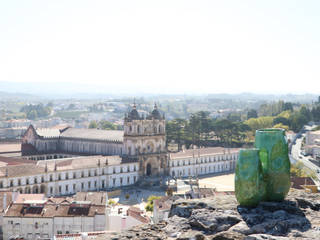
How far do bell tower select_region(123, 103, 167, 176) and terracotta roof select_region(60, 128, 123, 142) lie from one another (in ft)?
7.61

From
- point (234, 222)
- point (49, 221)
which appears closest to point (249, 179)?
point (234, 222)

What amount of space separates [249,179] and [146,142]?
5656cm

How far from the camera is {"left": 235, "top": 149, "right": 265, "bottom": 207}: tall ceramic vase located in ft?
58.3

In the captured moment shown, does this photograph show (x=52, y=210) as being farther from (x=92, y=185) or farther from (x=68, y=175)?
(x=92, y=185)

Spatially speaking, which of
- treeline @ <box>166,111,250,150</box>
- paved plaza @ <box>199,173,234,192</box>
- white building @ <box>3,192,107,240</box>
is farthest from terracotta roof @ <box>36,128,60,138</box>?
white building @ <box>3,192,107,240</box>

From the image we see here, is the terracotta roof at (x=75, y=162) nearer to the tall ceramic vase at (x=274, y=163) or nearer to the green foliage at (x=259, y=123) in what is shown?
the tall ceramic vase at (x=274, y=163)

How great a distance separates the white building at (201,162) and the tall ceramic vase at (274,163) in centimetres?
5767

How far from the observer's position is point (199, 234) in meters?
15.7

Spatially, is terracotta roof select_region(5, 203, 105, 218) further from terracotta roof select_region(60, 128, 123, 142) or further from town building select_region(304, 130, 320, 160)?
town building select_region(304, 130, 320, 160)

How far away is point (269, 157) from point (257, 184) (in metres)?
1.21

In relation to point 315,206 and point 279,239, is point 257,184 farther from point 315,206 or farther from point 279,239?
point 279,239

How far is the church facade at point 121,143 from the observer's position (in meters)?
73.0

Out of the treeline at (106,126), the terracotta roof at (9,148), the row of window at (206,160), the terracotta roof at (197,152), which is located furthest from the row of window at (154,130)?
the treeline at (106,126)

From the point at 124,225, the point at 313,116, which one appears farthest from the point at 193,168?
the point at 313,116
